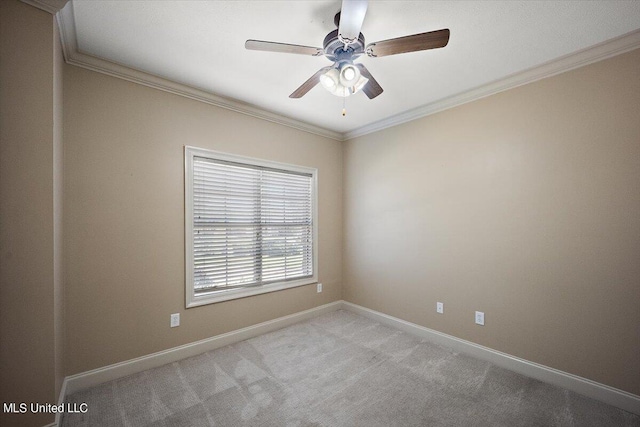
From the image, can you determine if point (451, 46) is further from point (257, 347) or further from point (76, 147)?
point (257, 347)

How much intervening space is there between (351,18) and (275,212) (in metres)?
2.37

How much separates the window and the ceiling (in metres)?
0.80

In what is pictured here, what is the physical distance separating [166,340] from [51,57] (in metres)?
2.33

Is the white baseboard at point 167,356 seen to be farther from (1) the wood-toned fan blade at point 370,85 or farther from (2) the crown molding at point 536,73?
(2) the crown molding at point 536,73

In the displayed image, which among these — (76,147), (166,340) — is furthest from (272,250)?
(76,147)

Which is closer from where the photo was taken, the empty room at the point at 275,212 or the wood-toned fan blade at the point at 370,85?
the empty room at the point at 275,212

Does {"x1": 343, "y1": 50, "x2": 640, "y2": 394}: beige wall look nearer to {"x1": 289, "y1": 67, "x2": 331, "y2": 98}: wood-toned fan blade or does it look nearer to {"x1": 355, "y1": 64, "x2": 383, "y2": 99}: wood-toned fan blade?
{"x1": 355, "y1": 64, "x2": 383, "y2": 99}: wood-toned fan blade

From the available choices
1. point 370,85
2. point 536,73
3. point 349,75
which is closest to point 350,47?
point 349,75

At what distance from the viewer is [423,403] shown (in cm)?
197

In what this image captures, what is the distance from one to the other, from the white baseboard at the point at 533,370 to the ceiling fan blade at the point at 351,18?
2931 millimetres

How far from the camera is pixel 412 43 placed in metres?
1.50

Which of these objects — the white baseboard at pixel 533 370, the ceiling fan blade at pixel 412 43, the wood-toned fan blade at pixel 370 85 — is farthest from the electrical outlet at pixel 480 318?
the ceiling fan blade at pixel 412 43

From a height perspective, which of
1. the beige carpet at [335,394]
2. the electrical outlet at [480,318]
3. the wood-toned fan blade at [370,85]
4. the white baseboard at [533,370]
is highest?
the wood-toned fan blade at [370,85]

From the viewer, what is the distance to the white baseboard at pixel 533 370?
1916 millimetres
